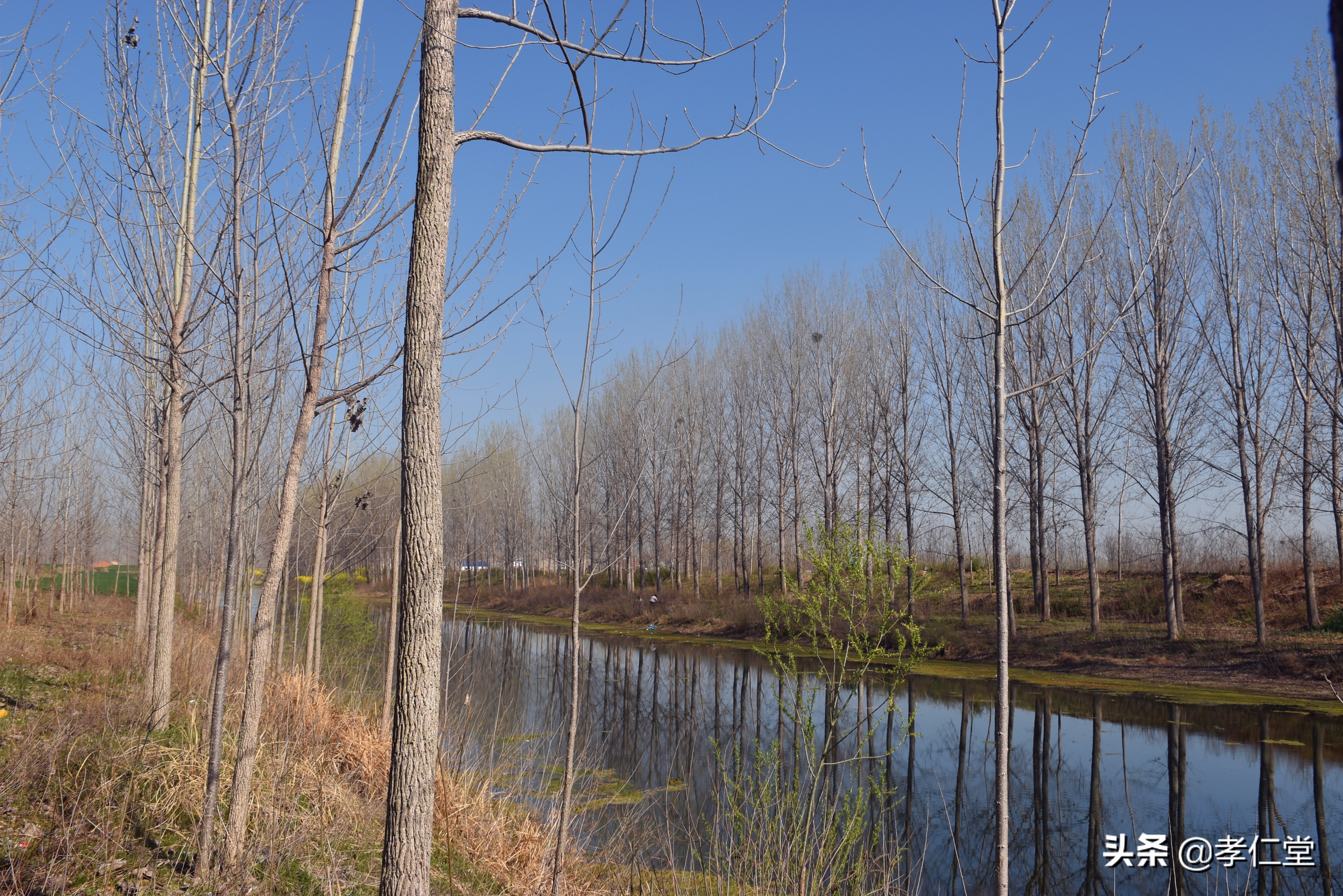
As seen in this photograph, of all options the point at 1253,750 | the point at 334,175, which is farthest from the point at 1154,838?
the point at 334,175

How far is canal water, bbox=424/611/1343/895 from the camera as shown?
6.21 meters

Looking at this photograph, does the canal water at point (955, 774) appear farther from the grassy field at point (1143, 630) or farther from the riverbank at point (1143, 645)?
the grassy field at point (1143, 630)

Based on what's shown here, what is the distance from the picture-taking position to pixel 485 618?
33.4 meters

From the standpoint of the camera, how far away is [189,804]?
169 inches

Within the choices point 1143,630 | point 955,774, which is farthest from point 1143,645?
point 955,774

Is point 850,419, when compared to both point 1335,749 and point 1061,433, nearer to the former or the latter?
point 1061,433

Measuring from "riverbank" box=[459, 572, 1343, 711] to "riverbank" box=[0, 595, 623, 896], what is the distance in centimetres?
430

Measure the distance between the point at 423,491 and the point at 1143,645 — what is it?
61.3 feet

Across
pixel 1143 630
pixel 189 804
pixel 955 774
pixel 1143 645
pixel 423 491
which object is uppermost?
pixel 423 491

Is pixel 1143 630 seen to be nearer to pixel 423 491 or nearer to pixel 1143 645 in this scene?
pixel 1143 645

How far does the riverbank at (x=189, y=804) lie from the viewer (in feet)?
11.3

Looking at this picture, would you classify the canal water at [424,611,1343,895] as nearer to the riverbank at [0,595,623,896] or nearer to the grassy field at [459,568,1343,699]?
the riverbank at [0,595,623,896]

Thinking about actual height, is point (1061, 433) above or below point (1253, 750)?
above

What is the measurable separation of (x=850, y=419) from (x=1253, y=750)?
1707 cm
